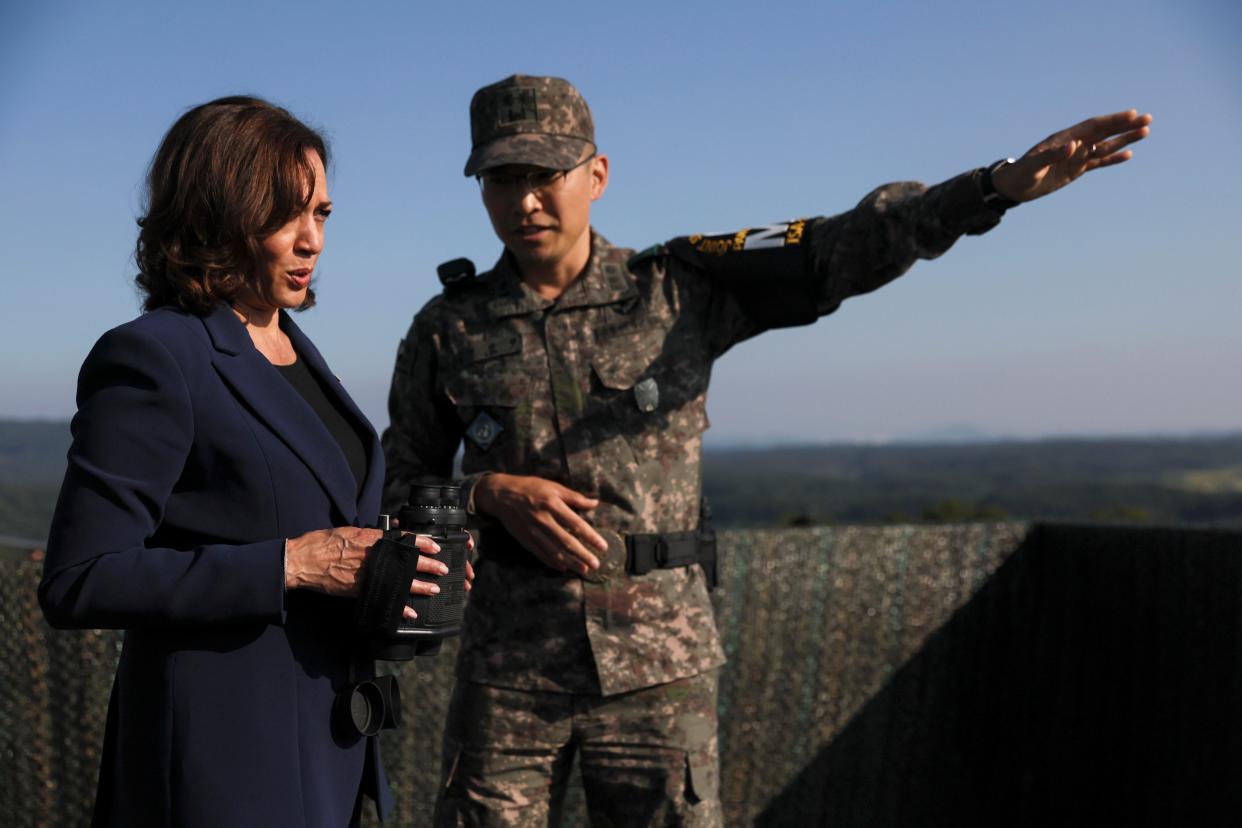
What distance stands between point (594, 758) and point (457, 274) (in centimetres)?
106

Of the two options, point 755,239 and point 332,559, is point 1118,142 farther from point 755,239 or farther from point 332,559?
point 332,559

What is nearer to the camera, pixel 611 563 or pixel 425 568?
pixel 425 568

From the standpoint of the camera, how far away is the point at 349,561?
1.62 meters

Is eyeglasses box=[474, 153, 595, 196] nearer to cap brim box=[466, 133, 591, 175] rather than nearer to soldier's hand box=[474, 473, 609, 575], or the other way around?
cap brim box=[466, 133, 591, 175]

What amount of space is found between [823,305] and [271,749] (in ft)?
4.53

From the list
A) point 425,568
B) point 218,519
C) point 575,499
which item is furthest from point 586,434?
point 218,519

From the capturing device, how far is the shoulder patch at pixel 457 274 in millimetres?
2666

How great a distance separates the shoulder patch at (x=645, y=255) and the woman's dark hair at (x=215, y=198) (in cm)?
97

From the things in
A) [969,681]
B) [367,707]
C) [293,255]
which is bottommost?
[969,681]

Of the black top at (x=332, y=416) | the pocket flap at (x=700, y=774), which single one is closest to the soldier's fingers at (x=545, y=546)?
the pocket flap at (x=700, y=774)

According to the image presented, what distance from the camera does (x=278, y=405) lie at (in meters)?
1.70

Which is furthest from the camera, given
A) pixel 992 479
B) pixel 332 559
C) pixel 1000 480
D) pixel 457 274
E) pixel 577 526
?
pixel 992 479

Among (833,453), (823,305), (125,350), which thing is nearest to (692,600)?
(823,305)

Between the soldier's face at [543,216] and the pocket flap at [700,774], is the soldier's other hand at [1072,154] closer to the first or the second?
the soldier's face at [543,216]
